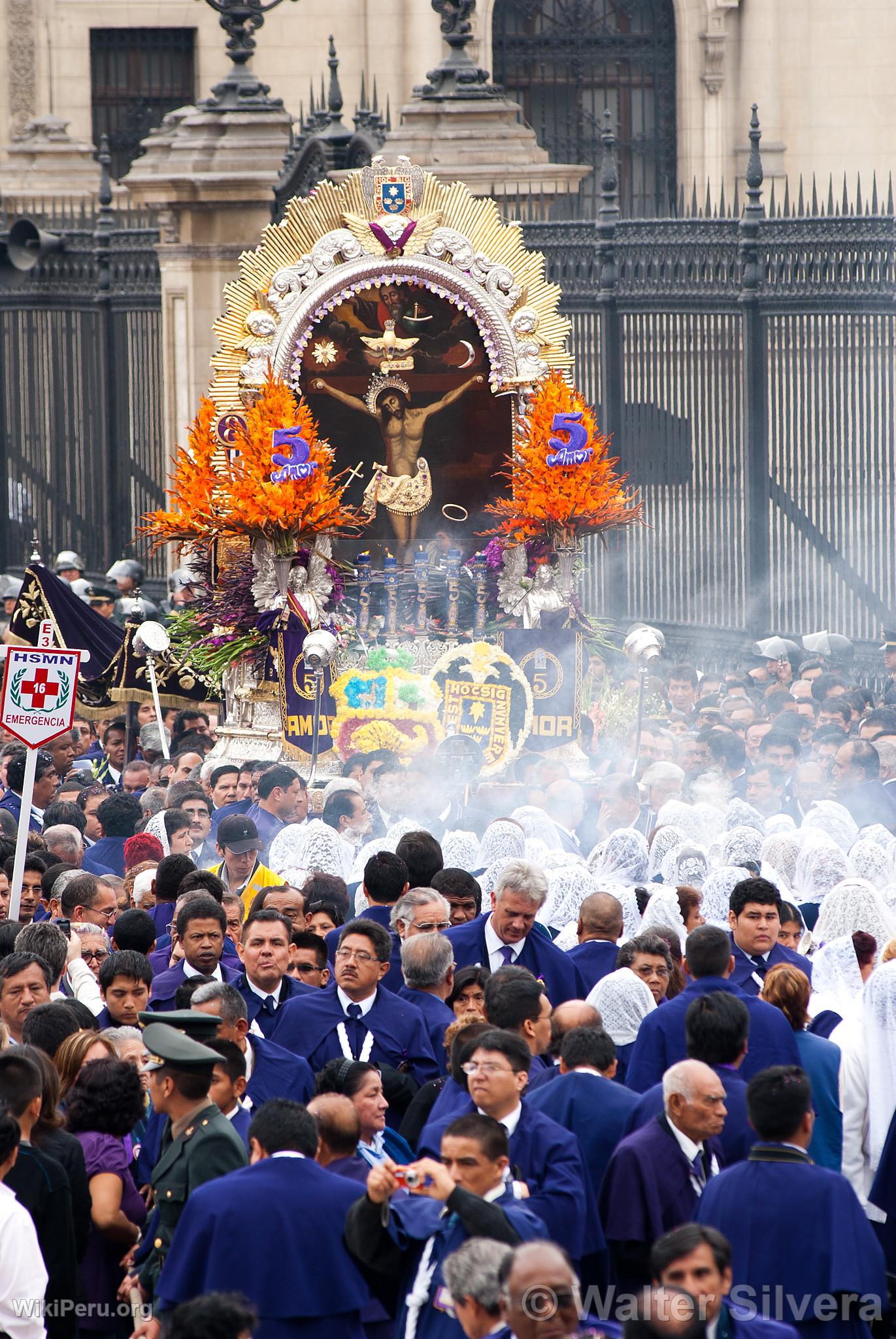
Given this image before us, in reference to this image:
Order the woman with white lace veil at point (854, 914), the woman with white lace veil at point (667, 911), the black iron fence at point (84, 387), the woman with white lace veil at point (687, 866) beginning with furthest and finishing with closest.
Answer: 1. the black iron fence at point (84, 387)
2. the woman with white lace veil at point (687, 866)
3. the woman with white lace veil at point (667, 911)
4. the woman with white lace veil at point (854, 914)

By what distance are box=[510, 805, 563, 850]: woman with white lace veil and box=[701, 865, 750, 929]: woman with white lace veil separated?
5.71 ft

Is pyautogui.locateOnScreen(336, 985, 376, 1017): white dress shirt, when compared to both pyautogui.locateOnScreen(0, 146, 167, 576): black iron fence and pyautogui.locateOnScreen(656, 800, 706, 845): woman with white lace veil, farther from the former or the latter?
pyautogui.locateOnScreen(0, 146, 167, 576): black iron fence

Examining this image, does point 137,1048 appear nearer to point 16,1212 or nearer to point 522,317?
point 16,1212

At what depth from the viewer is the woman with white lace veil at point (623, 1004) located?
762cm

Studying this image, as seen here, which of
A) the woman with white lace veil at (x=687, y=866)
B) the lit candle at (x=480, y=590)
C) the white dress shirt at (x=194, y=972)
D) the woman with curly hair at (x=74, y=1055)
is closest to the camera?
the woman with curly hair at (x=74, y=1055)

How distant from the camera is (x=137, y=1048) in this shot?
280 inches

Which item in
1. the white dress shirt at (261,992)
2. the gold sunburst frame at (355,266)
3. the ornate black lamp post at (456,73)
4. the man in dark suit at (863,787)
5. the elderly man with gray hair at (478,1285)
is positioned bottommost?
the man in dark suit at (863,787)

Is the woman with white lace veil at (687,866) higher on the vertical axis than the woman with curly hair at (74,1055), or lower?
lower

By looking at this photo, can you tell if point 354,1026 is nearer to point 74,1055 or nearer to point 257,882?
point 74,1055

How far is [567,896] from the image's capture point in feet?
31.1

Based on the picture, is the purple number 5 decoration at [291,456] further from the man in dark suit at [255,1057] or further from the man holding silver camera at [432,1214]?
the man holding silver camera at [432,1214]

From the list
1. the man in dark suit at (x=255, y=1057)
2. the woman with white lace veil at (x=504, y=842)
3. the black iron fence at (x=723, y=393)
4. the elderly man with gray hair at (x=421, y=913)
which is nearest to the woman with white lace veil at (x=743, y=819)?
the woman with white lace veil at (x=504, y=842)

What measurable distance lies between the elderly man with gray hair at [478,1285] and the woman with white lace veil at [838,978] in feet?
9.69

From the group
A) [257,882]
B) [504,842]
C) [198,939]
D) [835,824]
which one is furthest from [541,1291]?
[835,824]
